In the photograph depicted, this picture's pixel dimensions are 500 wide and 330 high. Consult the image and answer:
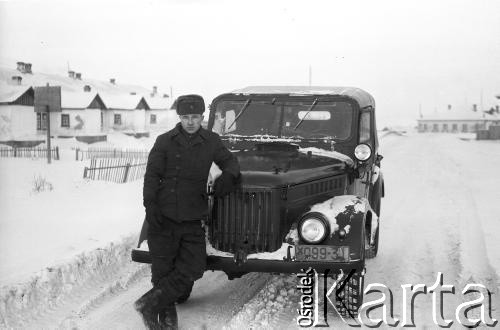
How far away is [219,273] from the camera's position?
6.39 meters

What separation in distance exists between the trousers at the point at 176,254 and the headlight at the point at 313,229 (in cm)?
80

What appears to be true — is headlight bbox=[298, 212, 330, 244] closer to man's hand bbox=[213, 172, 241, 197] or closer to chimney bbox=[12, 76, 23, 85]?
man's hand bbox=[213, 172, 241, 197]

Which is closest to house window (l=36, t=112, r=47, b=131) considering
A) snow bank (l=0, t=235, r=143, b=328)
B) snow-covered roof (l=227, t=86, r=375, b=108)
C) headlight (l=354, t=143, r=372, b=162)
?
snow bank (l=0, t=235, r=143, b=328)

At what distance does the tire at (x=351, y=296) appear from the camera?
484 cm

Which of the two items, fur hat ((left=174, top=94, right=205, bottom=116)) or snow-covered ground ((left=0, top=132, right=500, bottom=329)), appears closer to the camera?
fur hat ((left=174, top=94, right=205, bottom=116))

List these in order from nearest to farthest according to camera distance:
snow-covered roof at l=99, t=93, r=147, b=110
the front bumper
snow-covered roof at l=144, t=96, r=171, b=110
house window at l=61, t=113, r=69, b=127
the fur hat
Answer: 1. the fur hat
2. the front bumper
3. house window at l=61, t=113, r=69, b=127
4. snow-covered roof at l=99, t=93, r=147, b=110
5. snow-covered roof at l=144, t=96, r=171, b=110

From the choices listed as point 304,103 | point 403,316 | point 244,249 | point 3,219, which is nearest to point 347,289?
point 403,316

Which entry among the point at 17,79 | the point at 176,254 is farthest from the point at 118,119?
the point at 176,254

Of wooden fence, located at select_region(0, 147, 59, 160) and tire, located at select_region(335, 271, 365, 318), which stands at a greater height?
wooden fence, located at select_region(0, 147, 59, 160)

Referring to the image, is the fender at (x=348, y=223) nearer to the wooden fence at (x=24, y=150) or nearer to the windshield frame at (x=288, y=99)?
the windshield frame at (x=288, y=99)

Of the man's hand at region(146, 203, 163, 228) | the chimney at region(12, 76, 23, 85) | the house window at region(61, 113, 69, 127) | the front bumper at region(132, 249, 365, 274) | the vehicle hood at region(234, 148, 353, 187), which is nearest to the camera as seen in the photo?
the man's hand at region(146, 203, 163, 228)

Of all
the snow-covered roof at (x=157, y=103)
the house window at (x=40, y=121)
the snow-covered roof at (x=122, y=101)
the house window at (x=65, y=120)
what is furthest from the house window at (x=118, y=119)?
the house window at (x=40, y=121)

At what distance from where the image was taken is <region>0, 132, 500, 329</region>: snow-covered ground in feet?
16.3

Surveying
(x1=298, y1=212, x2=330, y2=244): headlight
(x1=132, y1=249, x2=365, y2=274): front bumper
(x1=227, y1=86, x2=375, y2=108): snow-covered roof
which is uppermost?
(x1=227, y1=86, x2=375, y2=108): snow-covered roof
